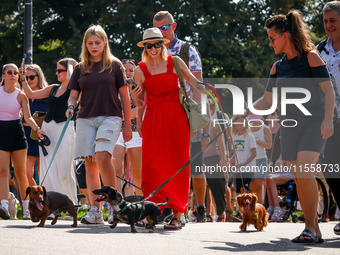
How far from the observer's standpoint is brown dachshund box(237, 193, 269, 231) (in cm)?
866

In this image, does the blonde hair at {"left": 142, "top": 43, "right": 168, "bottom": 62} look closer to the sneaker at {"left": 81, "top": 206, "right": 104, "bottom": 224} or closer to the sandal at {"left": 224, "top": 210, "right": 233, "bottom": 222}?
the sneaker at {"left": 81, "top": 206, "right": 104, "bottom": 224}

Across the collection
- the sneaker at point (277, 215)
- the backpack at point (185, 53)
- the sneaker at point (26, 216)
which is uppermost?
the backpack at point (185, 53)

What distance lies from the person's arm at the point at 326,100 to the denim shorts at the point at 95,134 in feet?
8.47

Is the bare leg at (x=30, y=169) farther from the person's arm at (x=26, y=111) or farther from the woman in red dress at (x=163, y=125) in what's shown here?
the woman in red dress at (x=163, y=125)

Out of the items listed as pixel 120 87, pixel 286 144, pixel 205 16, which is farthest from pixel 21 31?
pixel 286 144

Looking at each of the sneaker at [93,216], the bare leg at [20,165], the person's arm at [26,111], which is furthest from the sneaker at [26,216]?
the sneaker at [93,216]

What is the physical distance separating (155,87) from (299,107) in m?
1.80

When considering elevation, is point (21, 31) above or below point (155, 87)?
above

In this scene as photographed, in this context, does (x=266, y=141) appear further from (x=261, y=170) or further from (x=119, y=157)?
(x=119, y=157)

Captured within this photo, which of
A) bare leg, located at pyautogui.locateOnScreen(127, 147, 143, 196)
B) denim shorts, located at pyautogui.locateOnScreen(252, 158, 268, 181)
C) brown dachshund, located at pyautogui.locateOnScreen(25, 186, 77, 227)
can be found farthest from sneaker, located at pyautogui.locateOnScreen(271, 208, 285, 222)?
brown dachshund, located at pyautogui.locateOnScreen(25, 186, 77, 227)

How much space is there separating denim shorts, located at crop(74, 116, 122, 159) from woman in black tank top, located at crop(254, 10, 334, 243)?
7.23 ft

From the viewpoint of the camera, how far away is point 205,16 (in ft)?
80.2

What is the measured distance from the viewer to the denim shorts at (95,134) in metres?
8.27

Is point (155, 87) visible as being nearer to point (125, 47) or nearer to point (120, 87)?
point (120, 87)
